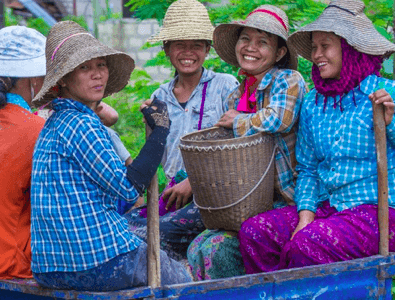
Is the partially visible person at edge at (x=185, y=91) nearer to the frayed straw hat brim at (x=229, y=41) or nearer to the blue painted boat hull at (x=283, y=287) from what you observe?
the frayed straw hat brim at (x=229, y=41)

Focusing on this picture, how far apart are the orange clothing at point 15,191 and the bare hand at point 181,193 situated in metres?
1.00

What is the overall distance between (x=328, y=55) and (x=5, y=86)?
1.70 m

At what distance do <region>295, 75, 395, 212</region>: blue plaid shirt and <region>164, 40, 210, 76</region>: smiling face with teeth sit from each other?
3.24 ft

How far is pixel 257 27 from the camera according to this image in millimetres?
3229

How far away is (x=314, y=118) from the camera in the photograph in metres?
3.12

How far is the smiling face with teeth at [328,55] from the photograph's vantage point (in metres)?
3.01

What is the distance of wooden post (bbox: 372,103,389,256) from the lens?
8.69 ft

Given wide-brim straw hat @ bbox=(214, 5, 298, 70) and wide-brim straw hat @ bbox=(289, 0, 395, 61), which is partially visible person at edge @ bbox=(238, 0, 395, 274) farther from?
wide-brim straw hat @ bbox=(214, 5, 298, 70)

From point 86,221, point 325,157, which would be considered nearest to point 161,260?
point 86,221

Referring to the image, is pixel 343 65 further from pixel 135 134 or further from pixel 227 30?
pixel 135 134

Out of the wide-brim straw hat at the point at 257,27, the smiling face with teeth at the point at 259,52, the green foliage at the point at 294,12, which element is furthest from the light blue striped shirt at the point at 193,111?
the green foliage at the point at 294,12

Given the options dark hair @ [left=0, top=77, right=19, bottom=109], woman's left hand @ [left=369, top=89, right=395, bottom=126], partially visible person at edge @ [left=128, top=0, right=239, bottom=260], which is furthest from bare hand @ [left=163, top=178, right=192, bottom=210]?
woman's left hand @ [left=369, top=89, right=395, bottom=126]

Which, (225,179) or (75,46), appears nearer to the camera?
(75,46)

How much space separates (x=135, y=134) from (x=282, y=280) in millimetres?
5619
